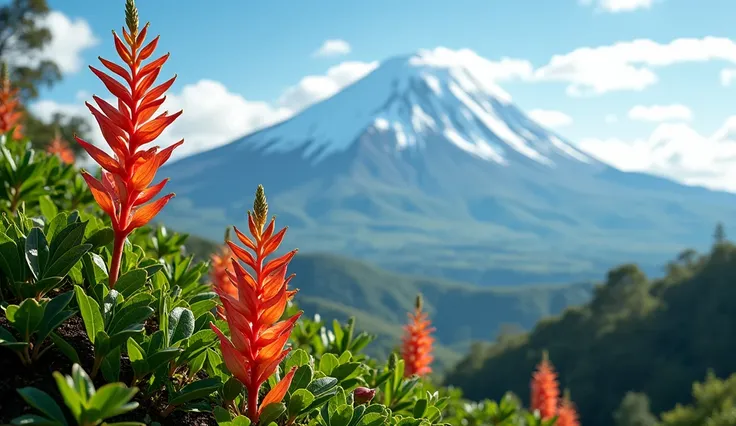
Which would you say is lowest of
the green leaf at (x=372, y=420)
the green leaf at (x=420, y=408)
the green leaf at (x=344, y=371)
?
the green leaf at (x=420, y=408)

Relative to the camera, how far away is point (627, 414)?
54.3 m

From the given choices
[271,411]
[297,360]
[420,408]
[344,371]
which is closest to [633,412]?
[420,408]

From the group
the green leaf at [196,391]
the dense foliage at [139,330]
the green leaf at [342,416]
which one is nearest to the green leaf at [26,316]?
the dense foliage at [139,330]

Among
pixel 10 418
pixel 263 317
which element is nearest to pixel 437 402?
pixel 263 317

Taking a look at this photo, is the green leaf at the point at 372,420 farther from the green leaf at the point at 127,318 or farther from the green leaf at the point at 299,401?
the green leaf at the point at 127,318

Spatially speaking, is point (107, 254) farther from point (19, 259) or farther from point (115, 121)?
point (115, 121)

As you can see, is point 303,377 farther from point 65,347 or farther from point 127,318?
point 65,347

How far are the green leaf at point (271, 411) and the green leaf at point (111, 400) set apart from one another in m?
0.54

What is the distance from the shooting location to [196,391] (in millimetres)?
1953

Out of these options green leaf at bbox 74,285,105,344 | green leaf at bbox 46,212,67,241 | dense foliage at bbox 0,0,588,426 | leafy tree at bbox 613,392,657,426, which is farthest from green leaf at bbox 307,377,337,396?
leafy tree at bbox 613,392,657,426

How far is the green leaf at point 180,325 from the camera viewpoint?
2121 mm

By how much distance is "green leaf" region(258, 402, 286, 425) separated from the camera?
1.96m

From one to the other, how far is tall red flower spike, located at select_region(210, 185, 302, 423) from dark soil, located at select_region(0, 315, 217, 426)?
34cm

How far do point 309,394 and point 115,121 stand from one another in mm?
1032
